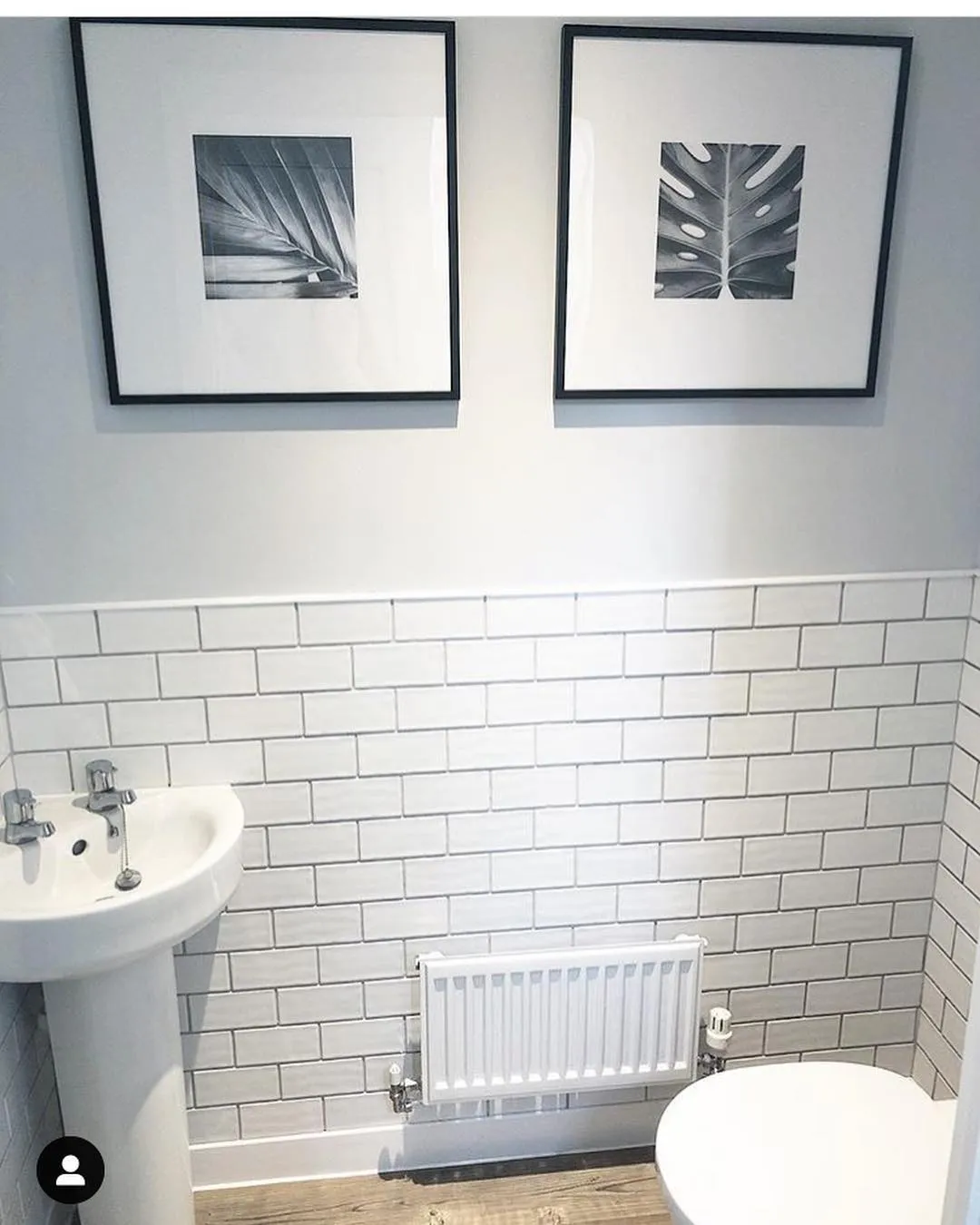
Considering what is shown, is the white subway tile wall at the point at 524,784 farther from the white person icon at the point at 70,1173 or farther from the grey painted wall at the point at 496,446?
the white person icon at the point at 70,1173

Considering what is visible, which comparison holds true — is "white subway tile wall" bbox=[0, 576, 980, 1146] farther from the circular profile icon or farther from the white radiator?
the circular profile icon

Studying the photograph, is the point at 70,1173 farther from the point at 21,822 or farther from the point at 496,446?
the point at 496,446

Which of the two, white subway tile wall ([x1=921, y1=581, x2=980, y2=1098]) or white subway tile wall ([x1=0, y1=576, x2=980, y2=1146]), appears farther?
white subway tile wall ([x1=921, y1=581, x2=980, y2=1098])

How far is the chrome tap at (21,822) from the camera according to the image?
1.56 meters

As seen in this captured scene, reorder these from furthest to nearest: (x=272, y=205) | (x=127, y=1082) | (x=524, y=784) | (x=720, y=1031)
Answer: (x=720, y=1031), (x=524, y=784), (x=127, y=1082), (x=272, y=205)

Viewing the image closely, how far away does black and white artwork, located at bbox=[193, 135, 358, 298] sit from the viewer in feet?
4.88

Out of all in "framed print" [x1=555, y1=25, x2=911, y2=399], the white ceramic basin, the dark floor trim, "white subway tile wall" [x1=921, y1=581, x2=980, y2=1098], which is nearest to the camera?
the white ceramic basin

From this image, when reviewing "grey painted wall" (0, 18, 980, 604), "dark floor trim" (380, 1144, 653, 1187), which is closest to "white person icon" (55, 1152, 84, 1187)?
"dark floor trim" (380, 1144, 653, 1187)

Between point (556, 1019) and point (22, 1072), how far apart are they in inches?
37.8

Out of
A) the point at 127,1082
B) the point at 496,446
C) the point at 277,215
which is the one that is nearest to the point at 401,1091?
the point at 127,1082

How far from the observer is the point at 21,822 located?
1.57 metres

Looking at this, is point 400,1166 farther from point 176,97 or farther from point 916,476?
point 176,97

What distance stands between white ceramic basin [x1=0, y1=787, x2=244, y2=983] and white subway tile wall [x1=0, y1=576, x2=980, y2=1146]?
75mm

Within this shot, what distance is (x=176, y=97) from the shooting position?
1.45 metres
